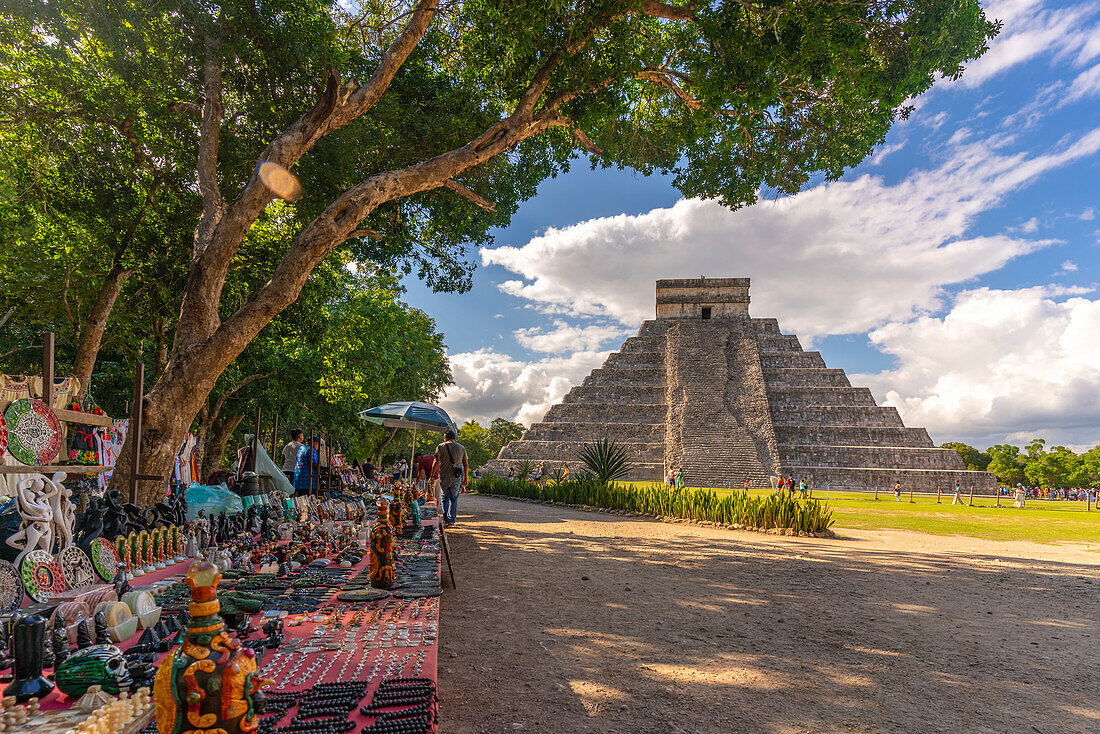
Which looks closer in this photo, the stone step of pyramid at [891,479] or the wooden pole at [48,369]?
the wooden pole at [48,369]

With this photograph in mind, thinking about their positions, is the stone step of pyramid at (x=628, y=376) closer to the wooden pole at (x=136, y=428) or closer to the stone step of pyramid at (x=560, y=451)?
the stone step of pyramid at (x=560, y=451)

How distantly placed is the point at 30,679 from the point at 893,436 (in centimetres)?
4014

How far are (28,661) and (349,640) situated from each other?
3.61ft

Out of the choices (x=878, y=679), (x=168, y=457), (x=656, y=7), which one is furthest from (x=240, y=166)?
(x=878, y=679)

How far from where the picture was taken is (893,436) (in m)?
34.4

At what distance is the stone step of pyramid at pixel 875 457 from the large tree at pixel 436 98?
2947 cm

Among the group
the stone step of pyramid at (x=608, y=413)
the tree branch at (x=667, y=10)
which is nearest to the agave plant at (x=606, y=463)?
the tree branch at (x=667, y=10)

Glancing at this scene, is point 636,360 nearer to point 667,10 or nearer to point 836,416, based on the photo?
point 836,416

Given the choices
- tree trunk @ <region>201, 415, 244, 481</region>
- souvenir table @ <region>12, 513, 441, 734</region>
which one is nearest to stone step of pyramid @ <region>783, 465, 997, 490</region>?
tree trunk @ <region>201, 415, 244, 481</region>

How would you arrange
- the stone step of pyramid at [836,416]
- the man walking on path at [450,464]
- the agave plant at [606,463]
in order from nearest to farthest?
the man walking on path at [450,464], the agave plant at [606,463], the stone step of pyramid at [836,416]

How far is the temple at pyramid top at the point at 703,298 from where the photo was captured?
45.6 m

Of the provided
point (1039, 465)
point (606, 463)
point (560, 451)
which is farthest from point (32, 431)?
point (1039, 465)

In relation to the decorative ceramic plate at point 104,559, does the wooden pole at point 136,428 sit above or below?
above

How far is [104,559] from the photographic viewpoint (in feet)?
9.66
